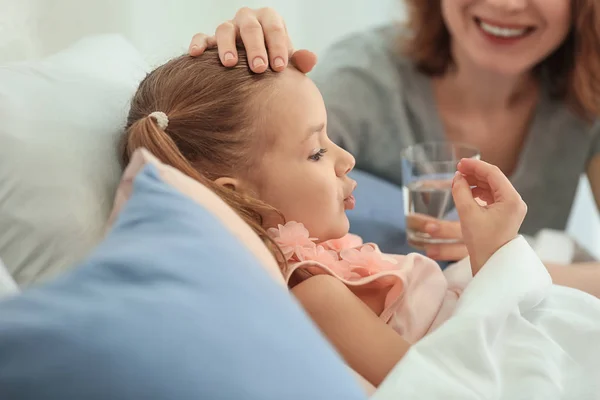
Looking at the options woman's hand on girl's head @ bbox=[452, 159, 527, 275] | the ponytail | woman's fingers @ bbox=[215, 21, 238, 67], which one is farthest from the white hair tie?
woman's hand on girl's head @ bbox=[452, 159, 527, 275]

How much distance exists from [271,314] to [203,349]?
0.07 meters

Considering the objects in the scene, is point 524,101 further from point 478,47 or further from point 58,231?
point 58,231

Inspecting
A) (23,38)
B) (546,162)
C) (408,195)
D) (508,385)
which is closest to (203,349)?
(508,385)

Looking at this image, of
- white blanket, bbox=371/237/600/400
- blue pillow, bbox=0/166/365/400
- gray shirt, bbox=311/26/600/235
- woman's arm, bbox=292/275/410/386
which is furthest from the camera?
gray shirt, bbox=311/26/600/235

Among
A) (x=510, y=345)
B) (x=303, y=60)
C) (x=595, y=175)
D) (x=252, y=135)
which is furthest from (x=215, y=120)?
(x=595, y=175)

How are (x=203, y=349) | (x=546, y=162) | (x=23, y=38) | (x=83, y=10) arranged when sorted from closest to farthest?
(x=203, y=349) < (x=23, y=38) < (x=83, y=10) < (x=546, y=162)

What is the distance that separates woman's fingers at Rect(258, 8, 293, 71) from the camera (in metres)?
0.89

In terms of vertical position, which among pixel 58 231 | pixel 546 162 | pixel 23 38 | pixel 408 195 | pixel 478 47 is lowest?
pixel 546 162

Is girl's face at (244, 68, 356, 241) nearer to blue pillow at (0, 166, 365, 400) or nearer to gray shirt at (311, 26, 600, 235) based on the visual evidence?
blue pillow at (0, 166, 365, 400)

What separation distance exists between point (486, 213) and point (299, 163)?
0.24 m

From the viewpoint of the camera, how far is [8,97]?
872 mm

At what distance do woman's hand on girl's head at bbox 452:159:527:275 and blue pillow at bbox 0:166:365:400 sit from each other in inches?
15.7

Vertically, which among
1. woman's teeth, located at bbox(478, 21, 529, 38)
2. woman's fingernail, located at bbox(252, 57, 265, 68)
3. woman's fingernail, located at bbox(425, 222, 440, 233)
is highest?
woman's fingernail, located at bbox(252, 57, 265, 68)

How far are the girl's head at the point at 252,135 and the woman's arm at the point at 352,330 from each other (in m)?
0.10
